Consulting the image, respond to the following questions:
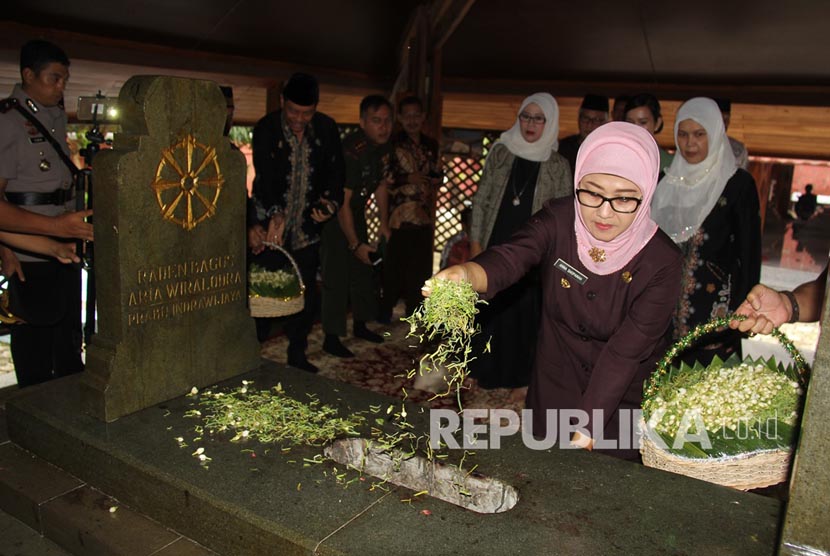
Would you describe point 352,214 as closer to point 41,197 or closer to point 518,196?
point 518,196

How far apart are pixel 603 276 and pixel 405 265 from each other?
3.90 meters

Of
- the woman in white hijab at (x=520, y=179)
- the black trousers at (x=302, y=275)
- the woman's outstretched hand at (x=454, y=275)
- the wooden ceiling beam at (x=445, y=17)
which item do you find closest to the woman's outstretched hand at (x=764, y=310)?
the woman's outstretched hand at (x=454, y=275)

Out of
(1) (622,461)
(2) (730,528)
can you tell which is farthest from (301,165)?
(2) (730,528)

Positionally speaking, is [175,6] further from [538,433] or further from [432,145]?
[538,433]

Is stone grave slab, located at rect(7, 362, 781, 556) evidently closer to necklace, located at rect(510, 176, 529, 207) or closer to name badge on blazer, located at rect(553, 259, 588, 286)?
name badge on blazer, located at rect(553, 259, 588, 286)

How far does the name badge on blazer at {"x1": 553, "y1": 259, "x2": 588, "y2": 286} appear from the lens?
2.49 metres

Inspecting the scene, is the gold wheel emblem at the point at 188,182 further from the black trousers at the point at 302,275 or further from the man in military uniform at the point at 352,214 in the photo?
the man in military uniform at the point at 352,214

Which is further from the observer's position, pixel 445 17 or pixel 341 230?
pixel 445 17

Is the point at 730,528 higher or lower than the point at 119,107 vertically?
lower

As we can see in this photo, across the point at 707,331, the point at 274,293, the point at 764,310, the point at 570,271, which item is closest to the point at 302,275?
the point at 274,293

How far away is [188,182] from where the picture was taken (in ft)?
9.14

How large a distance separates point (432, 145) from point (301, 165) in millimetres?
2065

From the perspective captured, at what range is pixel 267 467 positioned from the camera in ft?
7.45

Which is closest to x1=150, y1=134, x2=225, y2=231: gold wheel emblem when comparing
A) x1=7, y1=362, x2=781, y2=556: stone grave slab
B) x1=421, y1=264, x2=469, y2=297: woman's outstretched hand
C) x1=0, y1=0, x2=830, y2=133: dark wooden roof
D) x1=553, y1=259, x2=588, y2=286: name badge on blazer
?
x1=7, y1=362, x2=781, y2=556: stone grave slab
